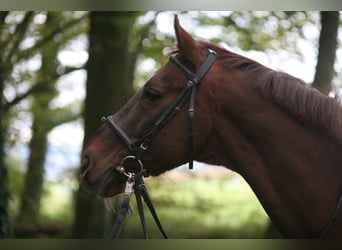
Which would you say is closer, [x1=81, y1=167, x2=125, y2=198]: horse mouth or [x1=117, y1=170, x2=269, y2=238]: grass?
[x1=81, y1=167, x2=125, y2=198]: horse mouth

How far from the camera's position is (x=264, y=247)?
9.77 feet

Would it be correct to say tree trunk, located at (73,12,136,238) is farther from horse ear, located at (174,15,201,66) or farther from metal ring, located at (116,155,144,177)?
horse ear, located at (174,15,201,66)

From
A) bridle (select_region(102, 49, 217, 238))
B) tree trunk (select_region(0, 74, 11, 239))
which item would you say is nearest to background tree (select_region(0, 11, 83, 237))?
tree trunk (select_region(0, 74, 11, 239))

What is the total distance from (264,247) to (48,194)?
3123 millimetres

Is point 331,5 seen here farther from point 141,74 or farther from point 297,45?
point 141,74

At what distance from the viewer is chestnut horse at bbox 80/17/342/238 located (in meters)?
2.01

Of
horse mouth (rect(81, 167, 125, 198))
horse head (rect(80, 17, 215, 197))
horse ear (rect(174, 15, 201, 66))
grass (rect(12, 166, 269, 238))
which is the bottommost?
grass (rect(12, 166, 269, 238))

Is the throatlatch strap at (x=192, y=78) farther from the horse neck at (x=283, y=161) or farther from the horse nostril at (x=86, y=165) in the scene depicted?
the horse nostril at (x=86, y=165)

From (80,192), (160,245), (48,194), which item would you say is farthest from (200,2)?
(48,194)

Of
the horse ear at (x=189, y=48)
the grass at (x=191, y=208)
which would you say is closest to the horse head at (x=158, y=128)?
the horse ear at (x=189, y=48)

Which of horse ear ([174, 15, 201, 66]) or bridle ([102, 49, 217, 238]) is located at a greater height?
horse ear ([174, 15, 201, 66])

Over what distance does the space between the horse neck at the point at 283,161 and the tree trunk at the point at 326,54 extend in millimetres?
1547

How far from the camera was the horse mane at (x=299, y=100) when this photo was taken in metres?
1.97

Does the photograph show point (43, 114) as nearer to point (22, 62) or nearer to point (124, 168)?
point (22, 62)
